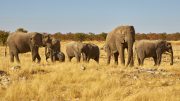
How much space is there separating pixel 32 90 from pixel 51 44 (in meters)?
18.5

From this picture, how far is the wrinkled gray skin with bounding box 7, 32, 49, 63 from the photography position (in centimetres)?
2694

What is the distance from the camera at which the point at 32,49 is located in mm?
26766

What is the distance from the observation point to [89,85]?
48.6ft

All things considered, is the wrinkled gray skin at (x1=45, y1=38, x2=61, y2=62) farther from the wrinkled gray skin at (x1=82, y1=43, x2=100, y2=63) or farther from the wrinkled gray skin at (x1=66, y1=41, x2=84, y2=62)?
the wrinkled gray skin at (x1=82, y1=43, x2=100, y2=63)

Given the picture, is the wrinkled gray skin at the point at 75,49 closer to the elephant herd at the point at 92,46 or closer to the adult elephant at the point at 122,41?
the elephant herd at the point at 92,46

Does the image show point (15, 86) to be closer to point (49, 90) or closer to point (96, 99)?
point (49, 90)

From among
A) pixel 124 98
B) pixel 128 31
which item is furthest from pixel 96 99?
pixel 128 31

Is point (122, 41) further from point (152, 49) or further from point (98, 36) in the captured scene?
point (98, 36)

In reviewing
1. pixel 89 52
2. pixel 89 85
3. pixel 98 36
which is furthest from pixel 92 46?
pixel 98 36

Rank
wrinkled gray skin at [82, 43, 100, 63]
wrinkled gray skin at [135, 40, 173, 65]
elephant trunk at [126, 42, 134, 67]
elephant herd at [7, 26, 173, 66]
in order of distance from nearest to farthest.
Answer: elephant trunk at [126, 42, 134, 67] < elephant herd at [7, 26, 173, 66] < wrinkled gray skin at [135, 40, 173, 65] < wrinkled gray skin at [82, 43, 100, 63]

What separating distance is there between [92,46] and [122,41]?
371 inches

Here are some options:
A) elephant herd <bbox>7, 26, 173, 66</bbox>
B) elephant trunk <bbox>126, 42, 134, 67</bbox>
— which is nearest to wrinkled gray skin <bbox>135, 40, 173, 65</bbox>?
elephant herd <bbox>7, 26, 173, 66</bbox>

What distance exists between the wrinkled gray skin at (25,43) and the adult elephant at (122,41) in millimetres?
4583

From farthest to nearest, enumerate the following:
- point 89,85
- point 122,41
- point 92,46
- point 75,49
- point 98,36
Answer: point 98,36
point 75,49
point 92,46
point 122,41
point 89,85
